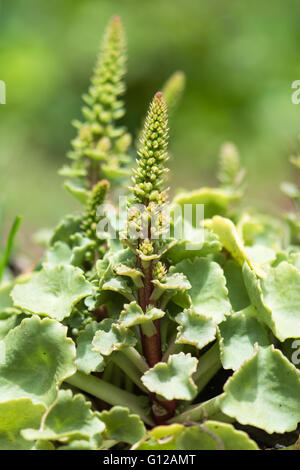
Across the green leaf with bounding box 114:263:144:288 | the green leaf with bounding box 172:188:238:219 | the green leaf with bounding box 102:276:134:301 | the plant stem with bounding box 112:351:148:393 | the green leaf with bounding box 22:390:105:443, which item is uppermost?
the green leaf with bounding box 172:188:238:219

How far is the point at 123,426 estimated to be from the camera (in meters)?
0.97

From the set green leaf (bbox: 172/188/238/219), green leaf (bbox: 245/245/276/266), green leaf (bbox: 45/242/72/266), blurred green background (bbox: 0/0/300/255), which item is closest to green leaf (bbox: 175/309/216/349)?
green leaf (bbox: 245/245/276/266)

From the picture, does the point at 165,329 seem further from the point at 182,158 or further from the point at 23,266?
the point at 182,158

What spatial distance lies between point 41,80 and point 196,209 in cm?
298

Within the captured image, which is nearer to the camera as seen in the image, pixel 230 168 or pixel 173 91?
pixel 173 91

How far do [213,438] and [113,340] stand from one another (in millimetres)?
224

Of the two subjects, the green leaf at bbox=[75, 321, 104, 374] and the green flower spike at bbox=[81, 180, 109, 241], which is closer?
the green leaf at bbox=[75, 321, 104, 374]

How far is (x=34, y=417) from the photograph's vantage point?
0.97 meters

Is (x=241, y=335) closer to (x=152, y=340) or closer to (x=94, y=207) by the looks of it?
(x=152, y=340)

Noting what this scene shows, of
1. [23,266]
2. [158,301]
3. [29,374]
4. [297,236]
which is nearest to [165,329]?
[158,301]

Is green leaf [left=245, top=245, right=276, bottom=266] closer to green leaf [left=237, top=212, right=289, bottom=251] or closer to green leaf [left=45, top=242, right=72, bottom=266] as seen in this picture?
green leaf [left=237, top=212, right=289, bottom=251]

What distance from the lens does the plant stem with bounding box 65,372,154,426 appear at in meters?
1.05

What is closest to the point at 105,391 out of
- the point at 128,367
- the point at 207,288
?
the point at 128,367

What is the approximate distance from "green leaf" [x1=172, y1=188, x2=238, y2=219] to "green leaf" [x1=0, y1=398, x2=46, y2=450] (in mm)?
622
